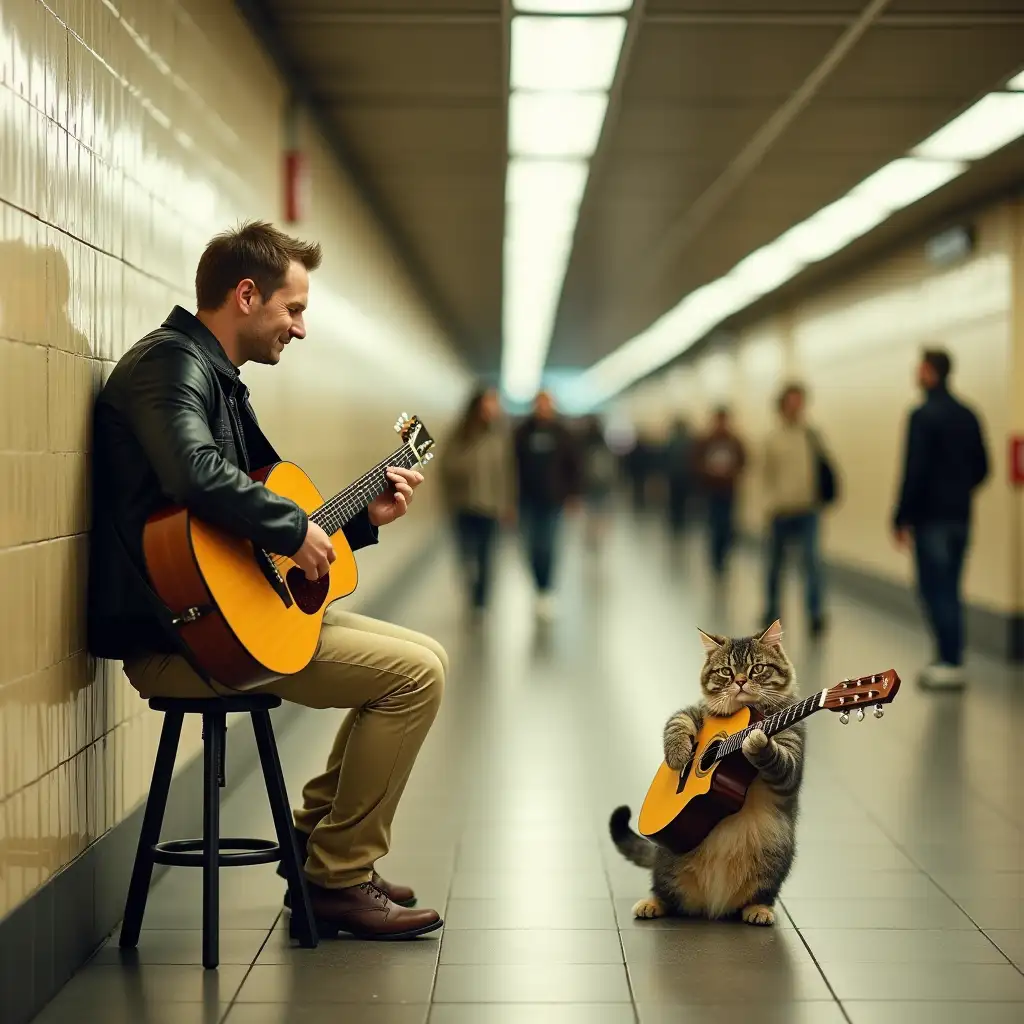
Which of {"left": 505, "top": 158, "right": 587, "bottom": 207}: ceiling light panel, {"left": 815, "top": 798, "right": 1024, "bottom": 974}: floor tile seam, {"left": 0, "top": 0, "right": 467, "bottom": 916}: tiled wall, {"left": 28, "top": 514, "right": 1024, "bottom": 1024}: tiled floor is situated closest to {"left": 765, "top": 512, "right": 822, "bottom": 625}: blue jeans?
{"left": 28, "top": 514, "right": 1024, "bottom": 1024}: tiled floor

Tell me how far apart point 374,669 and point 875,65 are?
450cm

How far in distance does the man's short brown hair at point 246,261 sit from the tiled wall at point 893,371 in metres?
→ 7.03

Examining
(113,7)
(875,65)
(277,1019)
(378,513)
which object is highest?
(875,65)

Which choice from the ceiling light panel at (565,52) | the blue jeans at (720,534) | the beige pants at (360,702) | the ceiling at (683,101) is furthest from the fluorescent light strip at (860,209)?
the beige pants at (360,702)

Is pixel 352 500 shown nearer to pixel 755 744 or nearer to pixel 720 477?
pixel 755 744

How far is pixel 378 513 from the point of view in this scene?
3766 millimetres

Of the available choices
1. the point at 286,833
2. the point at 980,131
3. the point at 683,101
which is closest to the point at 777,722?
the point at 286,833

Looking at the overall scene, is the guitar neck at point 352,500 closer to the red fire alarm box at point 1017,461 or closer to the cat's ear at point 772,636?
the cat's ear at point 772,636

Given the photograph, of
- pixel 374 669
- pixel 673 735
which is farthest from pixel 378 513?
pixel 673 735

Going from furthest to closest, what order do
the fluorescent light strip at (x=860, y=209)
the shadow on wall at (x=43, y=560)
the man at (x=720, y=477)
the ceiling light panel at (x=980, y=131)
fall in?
the man at (x=720, y=477), the fluorescent light strip at (x=860, y=209), the ceiling light panel at (x=980, y=131), the shadow on wall at (x=43, y=560)

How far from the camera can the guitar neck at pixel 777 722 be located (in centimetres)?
343

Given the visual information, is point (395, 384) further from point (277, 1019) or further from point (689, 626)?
point (277, 1019)

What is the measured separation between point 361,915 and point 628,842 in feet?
2.69

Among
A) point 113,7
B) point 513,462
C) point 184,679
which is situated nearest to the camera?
point 184,679
